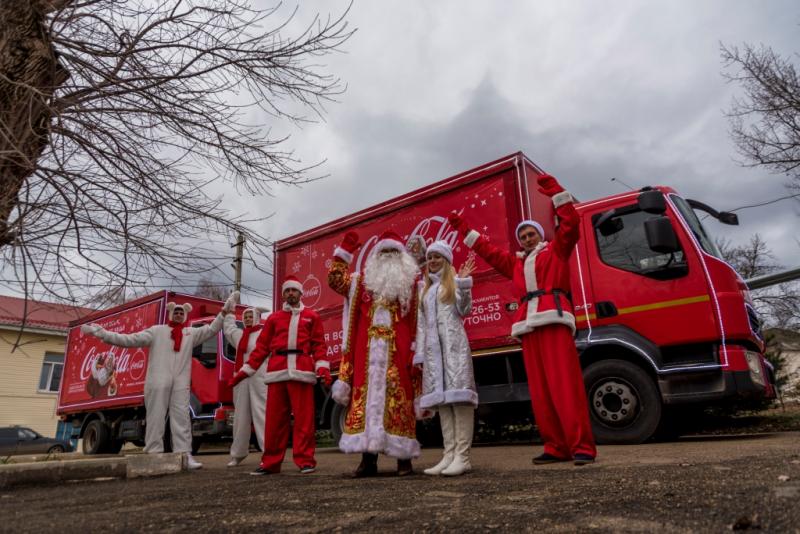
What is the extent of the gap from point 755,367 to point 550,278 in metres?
2.67

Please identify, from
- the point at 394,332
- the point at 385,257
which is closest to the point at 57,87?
the point at 385,257

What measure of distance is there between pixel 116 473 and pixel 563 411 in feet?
11.8

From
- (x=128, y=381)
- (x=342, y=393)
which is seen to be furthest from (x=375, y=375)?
(x=128, y=381)

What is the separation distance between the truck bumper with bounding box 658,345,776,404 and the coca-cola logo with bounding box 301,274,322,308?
463 centimetres

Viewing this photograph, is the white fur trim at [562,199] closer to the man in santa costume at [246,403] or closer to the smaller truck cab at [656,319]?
the smaller truck cab at [656,319]

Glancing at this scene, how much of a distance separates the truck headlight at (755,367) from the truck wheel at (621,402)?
0.85m

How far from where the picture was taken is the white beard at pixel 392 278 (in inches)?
165

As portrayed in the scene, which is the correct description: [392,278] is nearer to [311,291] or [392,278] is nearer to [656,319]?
[656,319]

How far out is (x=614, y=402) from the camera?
Answer: 18.0 ft

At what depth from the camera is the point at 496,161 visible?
21.1 ft

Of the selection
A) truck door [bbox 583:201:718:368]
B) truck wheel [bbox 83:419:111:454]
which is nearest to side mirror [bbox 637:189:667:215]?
truck door [bbox 583:201:718:368]

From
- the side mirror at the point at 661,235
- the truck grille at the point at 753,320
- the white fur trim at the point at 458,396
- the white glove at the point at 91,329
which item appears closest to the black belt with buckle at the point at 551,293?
the white fur trim at the point at 458,396

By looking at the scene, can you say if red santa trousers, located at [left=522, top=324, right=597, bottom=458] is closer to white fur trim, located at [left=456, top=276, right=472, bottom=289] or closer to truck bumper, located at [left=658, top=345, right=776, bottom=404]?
white fur trim, located at [left=456, top=276, right=472, bottom=289]

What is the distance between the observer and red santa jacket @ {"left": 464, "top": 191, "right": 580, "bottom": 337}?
13.0 feet
